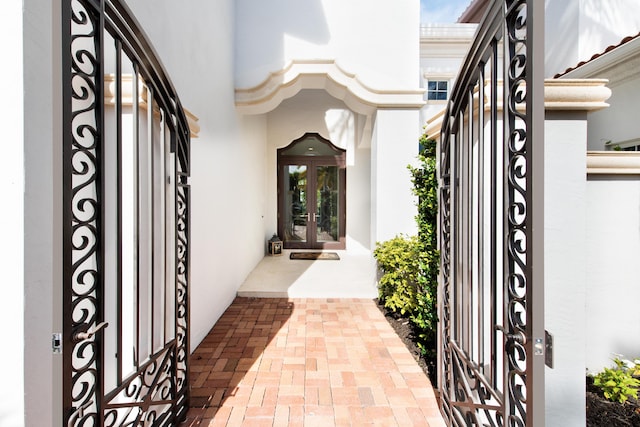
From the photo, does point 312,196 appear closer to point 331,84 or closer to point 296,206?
point 296,206

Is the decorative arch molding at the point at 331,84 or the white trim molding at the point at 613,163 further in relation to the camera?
the decorative arch molding at the point at 331,84

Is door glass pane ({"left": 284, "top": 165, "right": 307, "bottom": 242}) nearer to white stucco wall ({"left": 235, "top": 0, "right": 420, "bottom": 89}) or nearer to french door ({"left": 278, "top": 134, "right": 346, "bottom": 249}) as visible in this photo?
french door ({"left": 278, "top": 134, "right": 346, "bottom": 249})

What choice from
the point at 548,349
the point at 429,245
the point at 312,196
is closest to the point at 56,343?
the point at 548,349

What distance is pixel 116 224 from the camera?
1.39m

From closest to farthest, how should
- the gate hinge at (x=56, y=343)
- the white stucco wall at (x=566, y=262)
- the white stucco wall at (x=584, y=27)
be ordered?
the gate hinge at (x=56, y=343) → the white stucco wall at (x=566, y=262) → the white stucco wall at (x=584, y=27)

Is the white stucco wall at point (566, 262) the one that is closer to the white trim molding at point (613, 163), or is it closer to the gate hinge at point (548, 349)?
the white trim molding at point (613, 163)

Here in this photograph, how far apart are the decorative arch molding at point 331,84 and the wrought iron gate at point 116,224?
2.66 m

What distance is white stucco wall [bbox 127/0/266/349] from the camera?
2521 mm

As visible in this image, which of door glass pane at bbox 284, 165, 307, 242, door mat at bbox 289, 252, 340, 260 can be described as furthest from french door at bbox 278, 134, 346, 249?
door mat at bbox 289, 252, 340, 260

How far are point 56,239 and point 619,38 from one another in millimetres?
6450

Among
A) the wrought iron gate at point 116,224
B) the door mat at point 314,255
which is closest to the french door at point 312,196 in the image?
the door mat at point 314,255

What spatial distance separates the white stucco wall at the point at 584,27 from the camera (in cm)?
409

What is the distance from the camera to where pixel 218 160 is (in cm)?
363

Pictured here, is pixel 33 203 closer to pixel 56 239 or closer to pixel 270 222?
pixel 56 239
